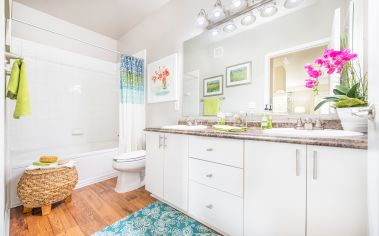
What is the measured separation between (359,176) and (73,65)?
3561mm

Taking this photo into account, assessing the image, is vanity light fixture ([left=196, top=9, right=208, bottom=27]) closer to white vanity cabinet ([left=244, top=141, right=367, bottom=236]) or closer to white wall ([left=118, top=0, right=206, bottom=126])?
white wall ([left=118, top=0, right=206, bottom=126])

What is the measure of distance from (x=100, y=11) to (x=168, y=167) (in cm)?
A: 260

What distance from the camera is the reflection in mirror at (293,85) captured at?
1.25 metres

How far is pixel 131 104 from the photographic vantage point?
2.37m

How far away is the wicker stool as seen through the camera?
141 centimetres

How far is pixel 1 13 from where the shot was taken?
74 centimetres

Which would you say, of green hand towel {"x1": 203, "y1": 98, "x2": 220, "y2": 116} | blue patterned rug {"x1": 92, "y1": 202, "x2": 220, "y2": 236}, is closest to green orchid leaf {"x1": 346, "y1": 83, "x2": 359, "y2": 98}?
green hand towel {"x1": 203, "y1": 98, "x2": 220, "y2": 116}

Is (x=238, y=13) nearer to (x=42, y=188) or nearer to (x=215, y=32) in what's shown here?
(x=215, y=32)

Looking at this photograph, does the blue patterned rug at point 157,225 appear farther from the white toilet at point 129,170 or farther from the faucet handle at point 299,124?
the faucet handle at point 299,124

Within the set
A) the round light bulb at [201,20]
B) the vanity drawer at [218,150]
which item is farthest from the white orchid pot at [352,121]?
the round light bulb at [201,20]

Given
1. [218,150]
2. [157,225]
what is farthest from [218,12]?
[157,225]

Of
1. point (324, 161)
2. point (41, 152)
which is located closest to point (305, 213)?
point (324, 161)

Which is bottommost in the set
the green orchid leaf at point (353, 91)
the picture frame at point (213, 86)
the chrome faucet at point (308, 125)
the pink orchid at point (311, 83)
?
the chrome faucet at point (308, 125)

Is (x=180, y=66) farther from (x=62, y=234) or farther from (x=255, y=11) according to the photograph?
(x=62, y=234)
